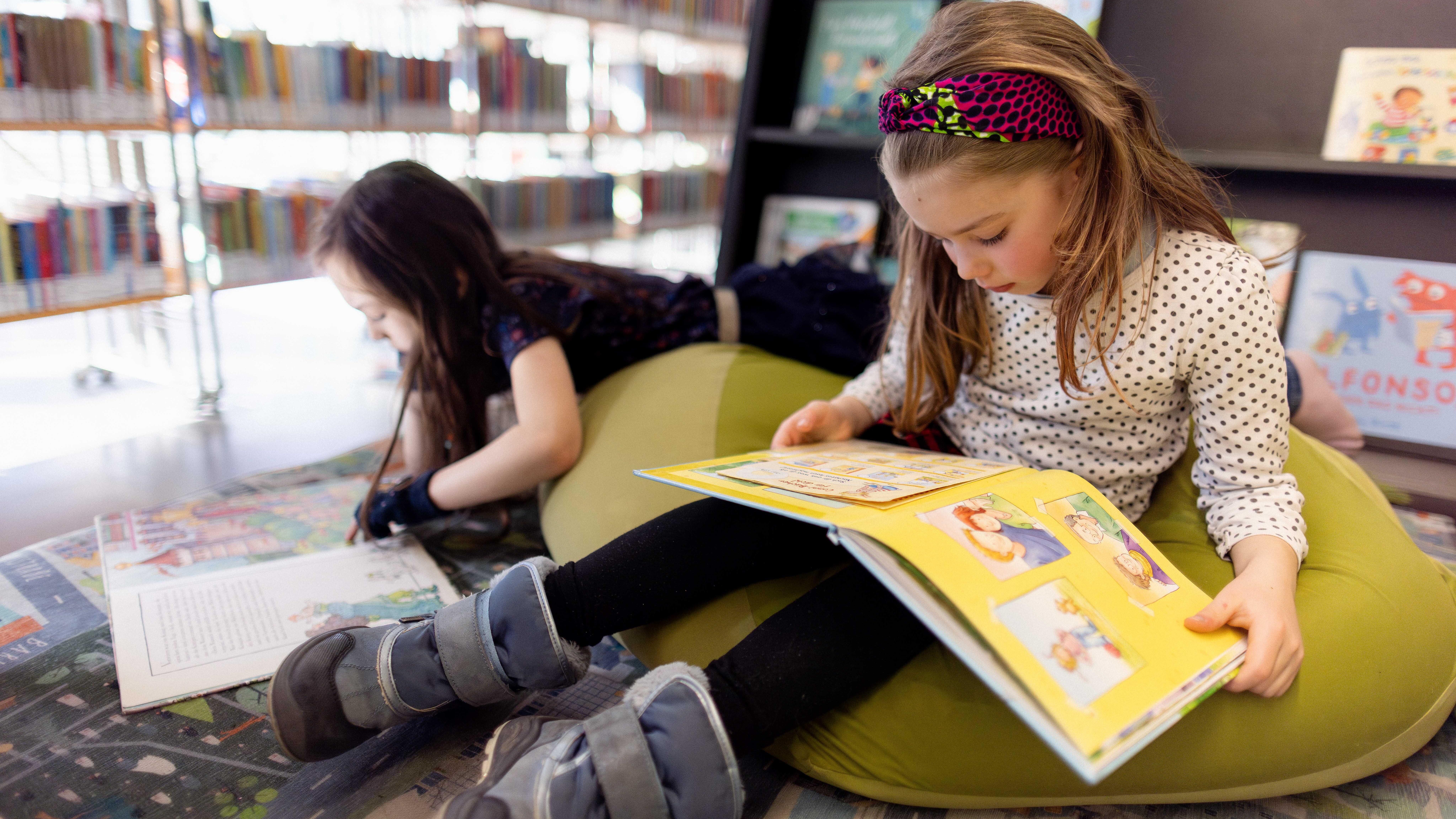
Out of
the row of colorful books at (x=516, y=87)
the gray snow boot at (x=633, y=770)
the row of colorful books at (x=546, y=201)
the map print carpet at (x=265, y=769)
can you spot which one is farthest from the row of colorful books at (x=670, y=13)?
the gray snow boot at (x=633, y=770)

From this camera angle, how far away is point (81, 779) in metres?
0.68

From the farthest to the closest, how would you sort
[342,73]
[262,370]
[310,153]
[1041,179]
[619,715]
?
[310,153]
[342,73]
[262,370]
[1041,179]
[619,715]

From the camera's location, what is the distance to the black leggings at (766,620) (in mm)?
638

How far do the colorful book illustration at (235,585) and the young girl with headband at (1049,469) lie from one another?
19cm

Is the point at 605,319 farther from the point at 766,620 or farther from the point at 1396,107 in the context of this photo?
the point at 1396,107

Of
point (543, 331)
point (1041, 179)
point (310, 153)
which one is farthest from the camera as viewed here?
point (310, 153)

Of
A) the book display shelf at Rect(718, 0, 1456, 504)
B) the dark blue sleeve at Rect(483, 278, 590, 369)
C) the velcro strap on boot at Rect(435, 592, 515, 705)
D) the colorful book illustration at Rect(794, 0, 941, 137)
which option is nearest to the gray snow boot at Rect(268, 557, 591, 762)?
the velcro strap on boot at Rect(435, 592, 515, 705)

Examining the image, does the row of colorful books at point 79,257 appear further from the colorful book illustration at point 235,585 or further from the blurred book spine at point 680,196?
the blurred book spine at point 680,196

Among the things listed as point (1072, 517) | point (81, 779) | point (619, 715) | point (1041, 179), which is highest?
point (1041, 179)

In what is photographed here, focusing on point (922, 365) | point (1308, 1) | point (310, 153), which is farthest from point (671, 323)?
point (310, 153)

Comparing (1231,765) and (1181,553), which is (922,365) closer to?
(1181,553)

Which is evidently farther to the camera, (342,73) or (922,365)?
(342,73)

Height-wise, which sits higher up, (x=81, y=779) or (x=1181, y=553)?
(x=1181, y=553)

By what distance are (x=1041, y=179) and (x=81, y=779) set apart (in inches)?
35.4
